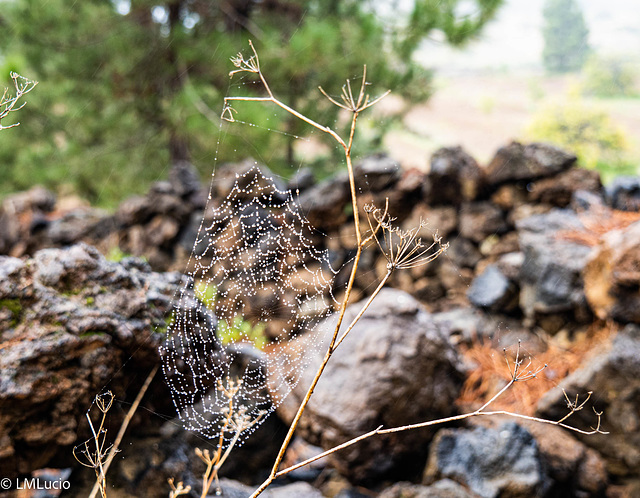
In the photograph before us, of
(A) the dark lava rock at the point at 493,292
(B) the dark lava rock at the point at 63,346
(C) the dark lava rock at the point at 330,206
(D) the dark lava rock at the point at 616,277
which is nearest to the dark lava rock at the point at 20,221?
(C) the dark lava rock at the point at 330,206

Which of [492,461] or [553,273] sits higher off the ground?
[553,273]

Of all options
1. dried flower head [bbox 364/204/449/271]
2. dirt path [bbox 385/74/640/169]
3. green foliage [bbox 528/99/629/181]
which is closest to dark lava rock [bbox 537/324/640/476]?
dried flower head [bbox 364/204/449/271]

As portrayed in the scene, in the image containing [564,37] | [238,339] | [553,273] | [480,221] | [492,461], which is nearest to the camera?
[492,461]

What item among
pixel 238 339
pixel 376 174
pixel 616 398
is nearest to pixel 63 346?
pixel 238 339

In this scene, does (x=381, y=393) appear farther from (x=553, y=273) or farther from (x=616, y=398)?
(x=553, y=273)

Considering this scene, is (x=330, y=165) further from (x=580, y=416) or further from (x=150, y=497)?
(x=150, y=497)

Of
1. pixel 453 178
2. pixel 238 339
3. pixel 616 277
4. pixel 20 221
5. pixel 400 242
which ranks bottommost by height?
pixel 20 221

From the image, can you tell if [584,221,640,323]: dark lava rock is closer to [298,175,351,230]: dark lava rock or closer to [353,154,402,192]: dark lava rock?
[353,154,402,192]: dark lava rock
